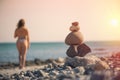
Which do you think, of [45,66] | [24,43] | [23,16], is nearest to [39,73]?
[45,66]

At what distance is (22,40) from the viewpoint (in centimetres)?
293

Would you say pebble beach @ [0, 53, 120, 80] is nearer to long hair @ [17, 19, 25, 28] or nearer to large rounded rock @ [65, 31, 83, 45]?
large rounded rock @ [65, 31, 83, 45]

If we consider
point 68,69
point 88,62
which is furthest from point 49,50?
point 88,62

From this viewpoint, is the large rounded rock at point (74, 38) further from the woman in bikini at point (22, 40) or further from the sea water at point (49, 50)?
the woman in bikini at point (22, 40)

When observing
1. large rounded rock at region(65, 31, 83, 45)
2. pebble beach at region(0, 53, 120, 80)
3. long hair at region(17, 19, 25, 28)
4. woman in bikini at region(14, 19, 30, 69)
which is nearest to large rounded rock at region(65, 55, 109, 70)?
pebble beach at region(0, 53, 120, 80)

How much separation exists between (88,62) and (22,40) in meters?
0.58

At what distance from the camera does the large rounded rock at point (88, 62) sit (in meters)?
2.76

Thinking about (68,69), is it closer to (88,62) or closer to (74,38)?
(88,62)

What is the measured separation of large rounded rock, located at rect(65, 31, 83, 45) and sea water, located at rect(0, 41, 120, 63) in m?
0.04

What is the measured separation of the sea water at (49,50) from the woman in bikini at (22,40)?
34 mm

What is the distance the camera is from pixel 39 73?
2836 millimetres

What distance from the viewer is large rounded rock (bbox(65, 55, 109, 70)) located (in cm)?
276

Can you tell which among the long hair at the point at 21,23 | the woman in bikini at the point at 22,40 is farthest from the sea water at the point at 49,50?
the long hair at the point at 21,23

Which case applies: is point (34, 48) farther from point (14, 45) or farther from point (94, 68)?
point (94, 68)
